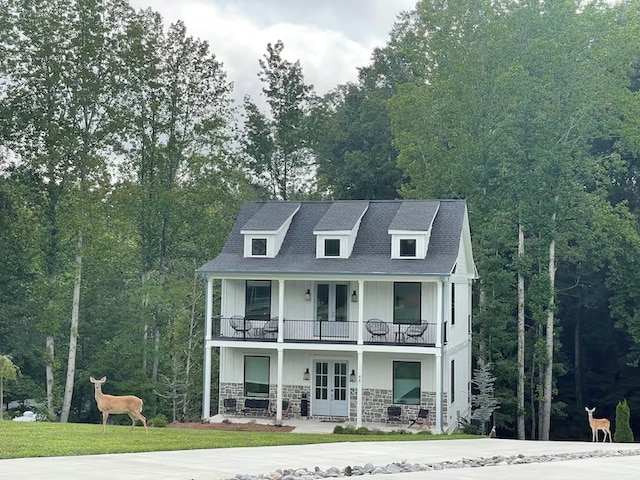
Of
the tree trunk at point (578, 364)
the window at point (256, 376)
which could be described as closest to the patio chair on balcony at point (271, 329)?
the window at point (256, 376)

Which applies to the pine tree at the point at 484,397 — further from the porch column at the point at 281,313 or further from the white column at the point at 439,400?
the porch column at the point at 281,313

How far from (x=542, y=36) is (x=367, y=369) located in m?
14.0

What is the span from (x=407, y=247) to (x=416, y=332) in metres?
2.70

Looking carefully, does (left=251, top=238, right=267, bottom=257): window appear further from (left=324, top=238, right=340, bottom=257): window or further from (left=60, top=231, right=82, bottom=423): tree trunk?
(left=60, top=231, right=82, bottom=423): tree trunk

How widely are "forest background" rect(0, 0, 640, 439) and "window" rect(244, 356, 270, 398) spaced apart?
5.50m

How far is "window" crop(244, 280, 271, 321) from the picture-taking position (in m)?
28.2

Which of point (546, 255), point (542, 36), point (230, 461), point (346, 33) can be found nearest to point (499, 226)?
point (546, 255)

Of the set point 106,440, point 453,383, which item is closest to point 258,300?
point 453,383

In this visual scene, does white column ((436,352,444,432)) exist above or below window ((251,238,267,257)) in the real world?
below

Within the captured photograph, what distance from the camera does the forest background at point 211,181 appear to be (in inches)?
1231

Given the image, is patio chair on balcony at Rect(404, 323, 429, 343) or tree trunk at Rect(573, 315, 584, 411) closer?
patio chair on balcony at Rect(404, 323, 429, 343)

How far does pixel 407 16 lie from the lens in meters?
50.2

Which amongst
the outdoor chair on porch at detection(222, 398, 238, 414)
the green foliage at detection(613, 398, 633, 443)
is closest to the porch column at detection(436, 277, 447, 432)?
the outdoor chair on porch at detection(222, 398, 238, 414)

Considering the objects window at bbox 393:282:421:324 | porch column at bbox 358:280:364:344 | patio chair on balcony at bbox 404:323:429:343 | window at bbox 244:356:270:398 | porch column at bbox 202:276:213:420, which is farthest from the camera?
window at bbox 244:356:270:398
